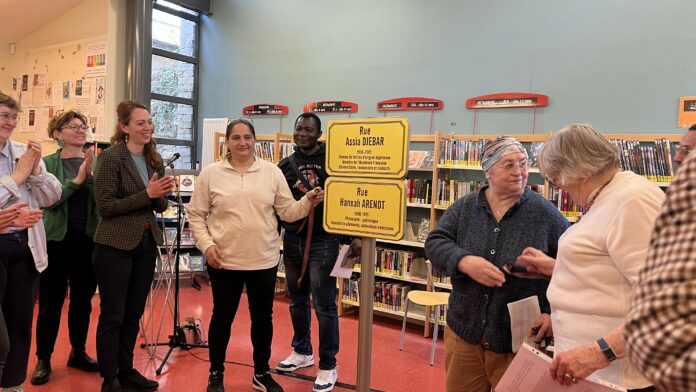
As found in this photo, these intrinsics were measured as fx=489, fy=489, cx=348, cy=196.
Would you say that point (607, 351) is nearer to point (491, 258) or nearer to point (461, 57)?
point (491, 258)

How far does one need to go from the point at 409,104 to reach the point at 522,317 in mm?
3700

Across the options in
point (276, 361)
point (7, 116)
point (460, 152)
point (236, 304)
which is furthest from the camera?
point (460, 152)

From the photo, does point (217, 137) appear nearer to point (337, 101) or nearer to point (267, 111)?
point (267, 111)

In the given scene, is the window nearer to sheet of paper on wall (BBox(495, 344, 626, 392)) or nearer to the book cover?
the book cover

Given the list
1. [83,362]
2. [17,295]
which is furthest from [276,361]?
[17,295]

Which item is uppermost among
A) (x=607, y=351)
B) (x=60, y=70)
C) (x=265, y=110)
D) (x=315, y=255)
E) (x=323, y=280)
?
(x=60, y=70)

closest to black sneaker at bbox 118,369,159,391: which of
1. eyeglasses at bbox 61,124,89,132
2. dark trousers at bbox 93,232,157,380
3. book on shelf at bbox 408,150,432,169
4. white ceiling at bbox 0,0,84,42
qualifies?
dark trousers at bbox 93,232,157,380

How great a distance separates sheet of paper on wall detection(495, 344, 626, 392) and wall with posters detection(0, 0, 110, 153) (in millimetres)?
5820

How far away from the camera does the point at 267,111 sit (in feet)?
20.3

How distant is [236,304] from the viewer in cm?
276

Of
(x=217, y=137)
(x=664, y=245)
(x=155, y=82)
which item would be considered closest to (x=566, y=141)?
(x=664, y=245)

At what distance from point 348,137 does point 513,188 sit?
663mm

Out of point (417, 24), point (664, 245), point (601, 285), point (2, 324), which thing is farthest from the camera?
point (417, 24)

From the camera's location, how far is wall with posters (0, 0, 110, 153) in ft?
19.5
